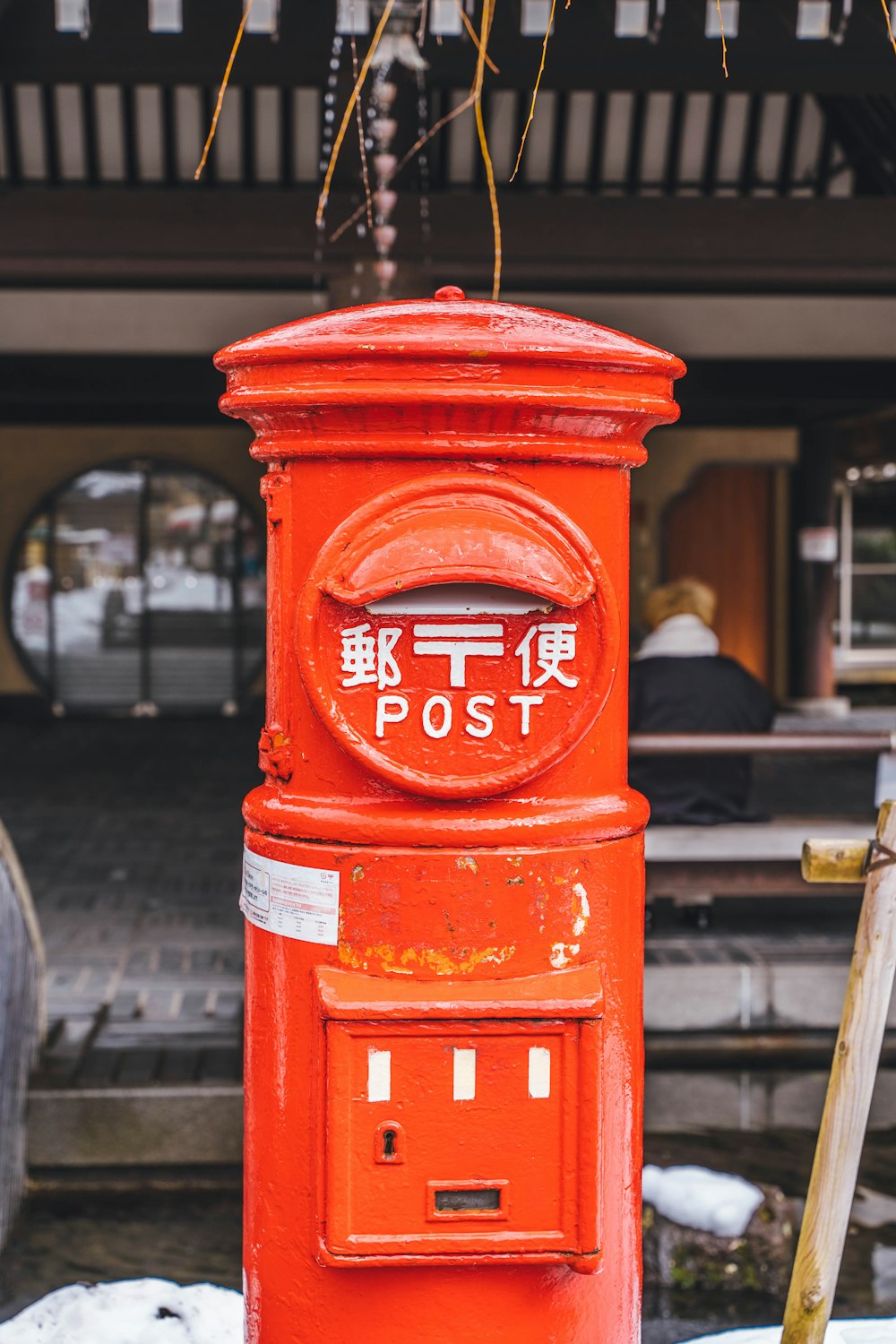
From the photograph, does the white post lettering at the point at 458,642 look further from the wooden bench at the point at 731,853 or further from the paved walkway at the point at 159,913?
the wooden bench at the point at 731,853

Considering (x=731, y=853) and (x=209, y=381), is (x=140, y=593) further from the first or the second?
(x=731, y=853)

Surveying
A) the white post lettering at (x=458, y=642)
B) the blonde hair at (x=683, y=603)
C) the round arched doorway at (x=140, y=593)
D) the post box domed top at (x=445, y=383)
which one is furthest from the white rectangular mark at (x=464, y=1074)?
the round arched doorway at (x=140, y=593)

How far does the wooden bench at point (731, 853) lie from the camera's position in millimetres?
4461

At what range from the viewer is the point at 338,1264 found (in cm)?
179

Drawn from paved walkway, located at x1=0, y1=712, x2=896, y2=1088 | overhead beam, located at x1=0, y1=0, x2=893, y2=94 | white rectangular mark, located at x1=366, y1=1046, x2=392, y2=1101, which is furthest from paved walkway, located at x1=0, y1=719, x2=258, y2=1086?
overhead beam, located at x1=0, y1=0, x2=893, y2=94

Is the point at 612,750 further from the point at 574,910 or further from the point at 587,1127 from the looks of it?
the point at 587,1127

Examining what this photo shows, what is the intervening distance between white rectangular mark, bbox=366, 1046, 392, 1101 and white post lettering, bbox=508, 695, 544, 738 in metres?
0.47

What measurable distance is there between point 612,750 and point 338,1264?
81 centimetres


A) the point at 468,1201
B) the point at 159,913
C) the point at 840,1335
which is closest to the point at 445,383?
the point at 468,1201

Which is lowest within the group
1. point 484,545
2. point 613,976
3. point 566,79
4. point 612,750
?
point 613,976

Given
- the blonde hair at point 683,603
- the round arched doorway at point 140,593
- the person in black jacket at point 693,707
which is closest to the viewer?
the person in black jacket at point 693,707

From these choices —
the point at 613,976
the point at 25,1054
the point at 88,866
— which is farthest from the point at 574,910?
the point at 88,866

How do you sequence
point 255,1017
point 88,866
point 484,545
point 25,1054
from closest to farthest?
1. point 484,545
2. point 255,1017
3. point 25,1054
4. point 88,866

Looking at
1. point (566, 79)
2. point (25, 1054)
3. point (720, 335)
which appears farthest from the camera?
point (720, 335)
